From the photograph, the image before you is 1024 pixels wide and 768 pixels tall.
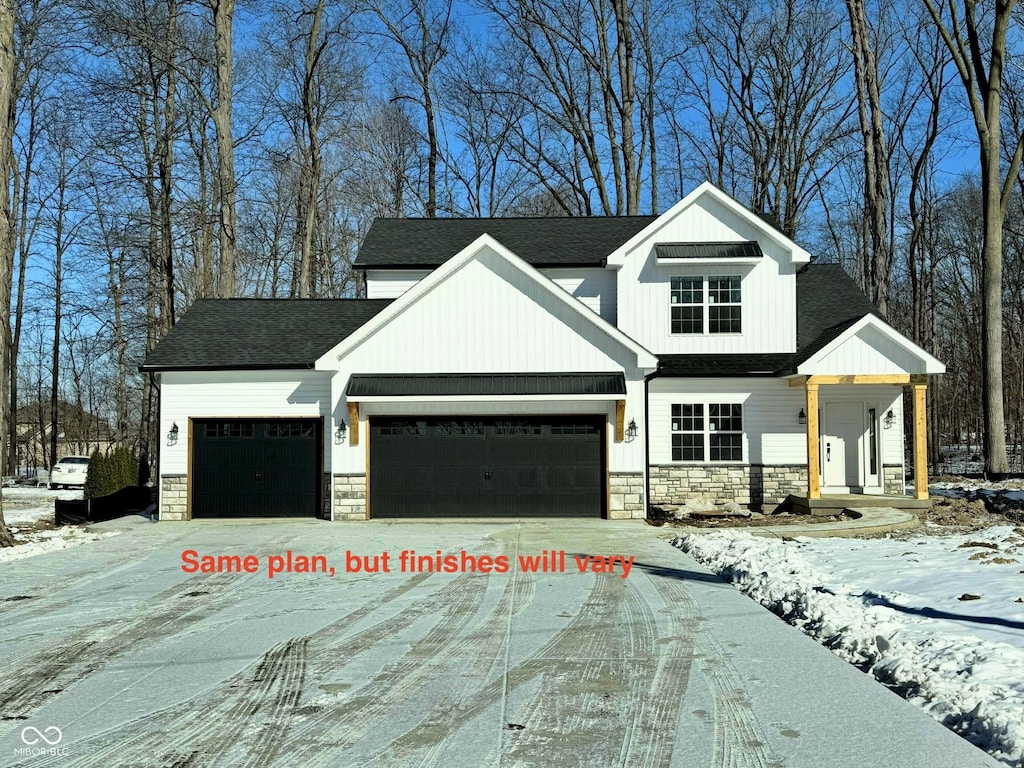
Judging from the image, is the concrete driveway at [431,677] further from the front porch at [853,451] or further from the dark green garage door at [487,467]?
the front porch at [853,451]

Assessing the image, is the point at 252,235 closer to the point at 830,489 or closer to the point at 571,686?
the point at 830,489

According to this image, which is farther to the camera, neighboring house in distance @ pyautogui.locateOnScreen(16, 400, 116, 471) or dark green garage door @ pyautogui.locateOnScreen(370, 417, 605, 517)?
neighboring house in distance @ pyautogui.locateOnScreen(16, 400, 116, 471)

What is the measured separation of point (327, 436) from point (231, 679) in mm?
12378

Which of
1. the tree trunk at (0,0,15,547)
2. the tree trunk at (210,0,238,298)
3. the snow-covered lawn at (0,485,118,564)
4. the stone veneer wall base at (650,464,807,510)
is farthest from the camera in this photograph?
the tree trunk at (210,0,238,298)

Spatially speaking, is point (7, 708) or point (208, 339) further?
point (208, 339)

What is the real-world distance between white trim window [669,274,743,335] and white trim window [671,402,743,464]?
6.53 ft

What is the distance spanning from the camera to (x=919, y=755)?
17.4 feet

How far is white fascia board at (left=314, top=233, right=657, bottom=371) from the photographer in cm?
1862

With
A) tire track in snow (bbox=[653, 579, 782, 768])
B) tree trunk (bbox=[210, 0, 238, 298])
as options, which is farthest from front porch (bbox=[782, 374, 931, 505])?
tree trunk (bbox=[210, 0, 238, 298])

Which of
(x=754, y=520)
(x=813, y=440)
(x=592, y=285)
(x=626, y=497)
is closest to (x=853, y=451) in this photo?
(x=813, y=440)

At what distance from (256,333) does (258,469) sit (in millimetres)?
3308

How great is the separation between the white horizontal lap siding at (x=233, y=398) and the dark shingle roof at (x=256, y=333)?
0.30m

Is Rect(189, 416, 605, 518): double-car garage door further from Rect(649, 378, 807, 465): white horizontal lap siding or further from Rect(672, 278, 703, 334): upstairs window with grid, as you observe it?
Rect(672, 278, 703, 334): upstairs window with grid

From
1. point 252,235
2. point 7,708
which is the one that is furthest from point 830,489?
point 252,235
